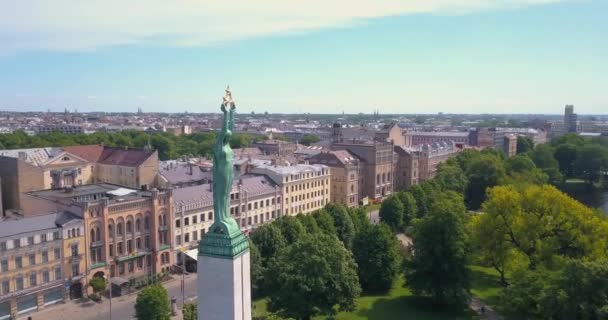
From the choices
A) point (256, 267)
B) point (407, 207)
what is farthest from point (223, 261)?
point (407, 207)

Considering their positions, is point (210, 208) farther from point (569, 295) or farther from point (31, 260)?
point (569, 295)

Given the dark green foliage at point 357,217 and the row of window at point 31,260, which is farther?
the dark green foliage at point 357,217

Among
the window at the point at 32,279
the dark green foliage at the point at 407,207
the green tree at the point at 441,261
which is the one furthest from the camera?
the dark green foliage at the point at 407,207

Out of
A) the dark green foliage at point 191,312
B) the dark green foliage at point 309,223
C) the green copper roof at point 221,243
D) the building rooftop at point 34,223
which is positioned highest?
the green copper roof at point 221,243

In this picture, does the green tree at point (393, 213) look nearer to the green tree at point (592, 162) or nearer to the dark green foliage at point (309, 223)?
the dark green foliage at point (309, 223)

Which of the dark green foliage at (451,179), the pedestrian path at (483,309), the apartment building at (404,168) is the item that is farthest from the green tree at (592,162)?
the pedestrian path at (483,309)
